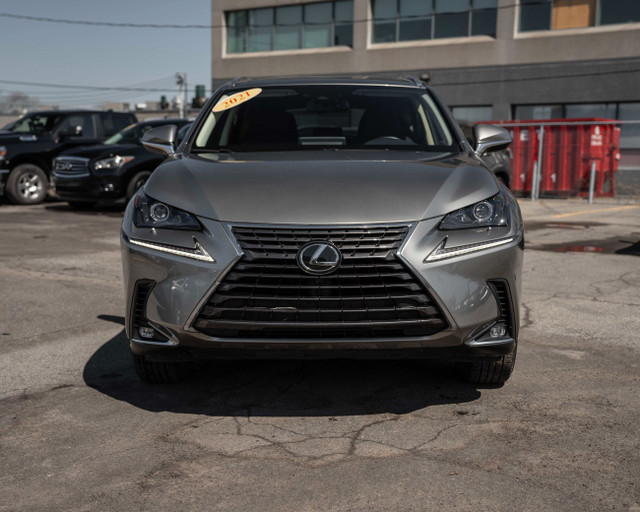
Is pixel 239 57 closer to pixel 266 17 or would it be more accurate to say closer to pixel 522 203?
pixel 266 17

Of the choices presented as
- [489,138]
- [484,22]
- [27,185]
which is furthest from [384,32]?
[489,138]

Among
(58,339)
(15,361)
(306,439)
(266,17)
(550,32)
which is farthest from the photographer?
(266,17)

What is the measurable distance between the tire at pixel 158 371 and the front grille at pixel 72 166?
1113 centimetres

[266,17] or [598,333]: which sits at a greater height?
[266,17]

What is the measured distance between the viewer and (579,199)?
20.5 metres

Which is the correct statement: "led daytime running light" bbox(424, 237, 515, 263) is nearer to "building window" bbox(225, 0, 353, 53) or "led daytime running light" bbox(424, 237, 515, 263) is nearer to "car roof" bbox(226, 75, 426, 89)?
"car roof" bbox(226, 75, 426, 89)

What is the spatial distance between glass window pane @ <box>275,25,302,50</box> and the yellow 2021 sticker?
29760mm

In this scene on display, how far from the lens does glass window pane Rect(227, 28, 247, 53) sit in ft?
118

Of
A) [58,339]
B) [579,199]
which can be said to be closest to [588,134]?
[579,199]

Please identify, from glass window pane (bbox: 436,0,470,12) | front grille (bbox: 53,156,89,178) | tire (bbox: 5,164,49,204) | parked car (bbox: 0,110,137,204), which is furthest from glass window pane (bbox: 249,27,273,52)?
front grille (bbox: 53,156,89,178)

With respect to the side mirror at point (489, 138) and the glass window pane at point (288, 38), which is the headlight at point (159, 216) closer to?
the side mirror at point (489, 138)

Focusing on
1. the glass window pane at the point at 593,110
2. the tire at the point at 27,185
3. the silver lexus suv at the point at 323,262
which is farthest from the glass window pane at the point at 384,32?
the silver lexus suv at the point at 323,262

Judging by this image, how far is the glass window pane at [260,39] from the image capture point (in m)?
35.0

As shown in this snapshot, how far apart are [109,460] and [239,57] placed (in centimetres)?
3419
